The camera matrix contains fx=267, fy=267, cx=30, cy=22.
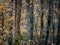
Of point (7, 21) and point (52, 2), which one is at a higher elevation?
point (52, 2)

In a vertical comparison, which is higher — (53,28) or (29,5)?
(29,5)

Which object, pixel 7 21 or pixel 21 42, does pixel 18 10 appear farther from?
pixel 21 42

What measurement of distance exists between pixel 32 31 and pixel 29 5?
499 mm

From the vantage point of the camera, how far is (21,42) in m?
5.12

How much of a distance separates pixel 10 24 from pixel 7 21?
8 centimetres

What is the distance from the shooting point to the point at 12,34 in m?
5.15

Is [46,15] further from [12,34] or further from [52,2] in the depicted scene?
[12,34]

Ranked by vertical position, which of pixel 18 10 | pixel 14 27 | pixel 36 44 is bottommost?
pixel 36 44

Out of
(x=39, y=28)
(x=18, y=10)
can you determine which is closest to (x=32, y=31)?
(x=39, y=28)

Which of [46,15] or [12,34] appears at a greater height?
[46,15]

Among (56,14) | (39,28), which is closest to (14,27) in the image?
(39,28)

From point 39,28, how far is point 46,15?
11.1 inches

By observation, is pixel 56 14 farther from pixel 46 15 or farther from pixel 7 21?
pixel 7 21

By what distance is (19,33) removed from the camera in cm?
512
